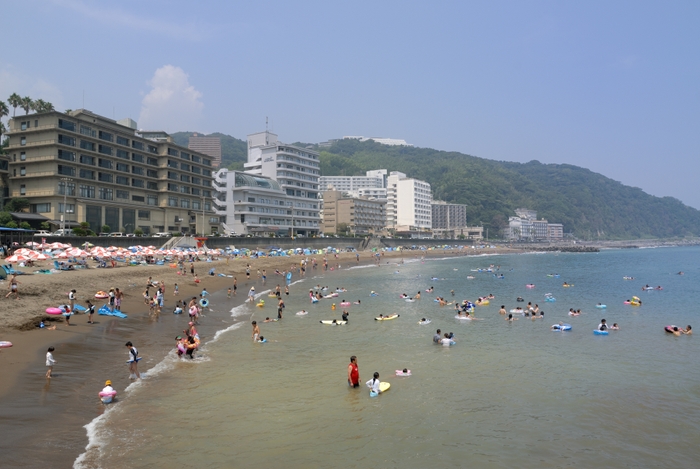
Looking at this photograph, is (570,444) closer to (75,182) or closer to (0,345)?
(0,345)

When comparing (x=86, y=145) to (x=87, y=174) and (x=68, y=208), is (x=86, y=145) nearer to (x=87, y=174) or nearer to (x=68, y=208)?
(x=87, y=174)

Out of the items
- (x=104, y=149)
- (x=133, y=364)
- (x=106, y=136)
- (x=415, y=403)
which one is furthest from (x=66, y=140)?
(x=415, y=403)

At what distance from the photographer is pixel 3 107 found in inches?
2928

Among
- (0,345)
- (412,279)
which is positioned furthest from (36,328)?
(412,279)

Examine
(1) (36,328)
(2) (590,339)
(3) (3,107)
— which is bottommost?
(2) (590,339)

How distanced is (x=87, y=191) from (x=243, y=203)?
117ft

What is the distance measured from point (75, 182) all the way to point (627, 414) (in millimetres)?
69367

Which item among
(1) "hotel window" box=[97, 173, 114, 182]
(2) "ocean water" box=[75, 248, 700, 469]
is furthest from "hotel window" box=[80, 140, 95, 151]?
(2) "ocean water" box=[75, 248, 700, 469]

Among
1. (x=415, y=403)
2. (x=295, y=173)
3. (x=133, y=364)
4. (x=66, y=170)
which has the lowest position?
(x=415, y=403)

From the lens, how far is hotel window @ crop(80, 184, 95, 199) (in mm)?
64525

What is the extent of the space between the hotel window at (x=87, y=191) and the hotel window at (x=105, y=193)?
1.39 metres

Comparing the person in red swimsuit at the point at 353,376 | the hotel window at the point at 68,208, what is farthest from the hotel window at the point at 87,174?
the person in red swimsuit at the point at 353,376

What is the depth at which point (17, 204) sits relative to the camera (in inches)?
2435

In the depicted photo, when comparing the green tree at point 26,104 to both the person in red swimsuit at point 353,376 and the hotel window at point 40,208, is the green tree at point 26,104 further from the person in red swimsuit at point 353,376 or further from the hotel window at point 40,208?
the person in red swimsuit at point 353,376
